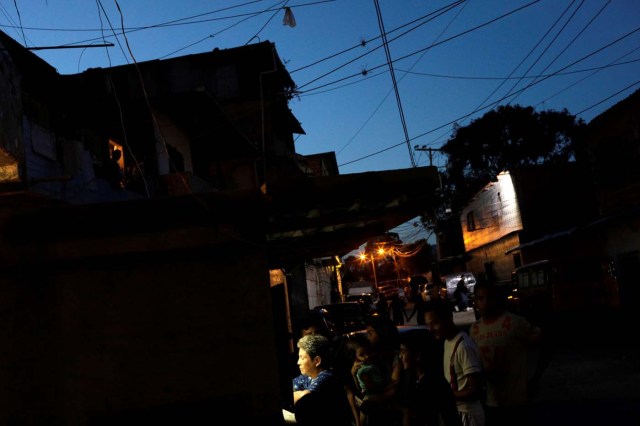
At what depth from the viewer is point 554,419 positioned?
750cm

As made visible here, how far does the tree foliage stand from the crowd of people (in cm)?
3661

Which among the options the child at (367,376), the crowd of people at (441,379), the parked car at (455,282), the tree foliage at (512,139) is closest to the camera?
the crowd of people at (441,379)

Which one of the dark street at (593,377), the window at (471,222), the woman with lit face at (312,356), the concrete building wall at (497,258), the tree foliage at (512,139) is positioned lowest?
the dark street at (593,377)

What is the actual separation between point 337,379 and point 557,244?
85.0 feet

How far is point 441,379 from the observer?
4672 mm

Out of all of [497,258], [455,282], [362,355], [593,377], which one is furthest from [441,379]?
[497,258]

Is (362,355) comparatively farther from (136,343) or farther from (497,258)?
(497,258)

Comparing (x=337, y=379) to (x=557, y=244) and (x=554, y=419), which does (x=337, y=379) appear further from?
(x=557, y=244)

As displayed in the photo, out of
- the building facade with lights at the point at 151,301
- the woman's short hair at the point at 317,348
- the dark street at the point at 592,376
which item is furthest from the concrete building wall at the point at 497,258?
the building facade with lights at the point at 151,301

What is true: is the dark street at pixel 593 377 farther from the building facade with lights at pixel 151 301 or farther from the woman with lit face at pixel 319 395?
the building facade with lights at pixel 151 301

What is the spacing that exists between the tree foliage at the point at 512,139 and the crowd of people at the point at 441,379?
120 ft

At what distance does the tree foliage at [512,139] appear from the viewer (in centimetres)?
3903

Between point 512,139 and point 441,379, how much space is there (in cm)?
3793

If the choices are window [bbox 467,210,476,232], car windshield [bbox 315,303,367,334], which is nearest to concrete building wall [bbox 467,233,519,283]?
window [bbox 467,210,476,232]
